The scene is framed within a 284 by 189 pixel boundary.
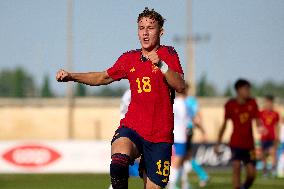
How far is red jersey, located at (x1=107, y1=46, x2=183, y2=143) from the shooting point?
10477 millimetres

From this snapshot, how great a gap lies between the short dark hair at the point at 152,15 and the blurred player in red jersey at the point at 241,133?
23.4 ft

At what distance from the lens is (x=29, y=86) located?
182 ft

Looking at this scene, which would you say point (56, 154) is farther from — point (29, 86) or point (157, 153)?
point (29, 86)

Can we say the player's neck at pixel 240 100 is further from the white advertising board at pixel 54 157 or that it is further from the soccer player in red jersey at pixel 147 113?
the white advertising board at pixel 54 157

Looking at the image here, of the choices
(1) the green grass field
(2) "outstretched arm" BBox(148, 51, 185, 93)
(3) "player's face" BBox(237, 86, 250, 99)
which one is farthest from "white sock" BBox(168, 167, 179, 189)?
(2) "outstretched arm" BBox(148, 51, 185, 93)

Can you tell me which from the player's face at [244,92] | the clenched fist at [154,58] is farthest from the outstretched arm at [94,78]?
Result: the player's face at [244,92]

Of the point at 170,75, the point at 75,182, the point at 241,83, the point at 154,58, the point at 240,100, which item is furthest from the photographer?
the point at 75,182

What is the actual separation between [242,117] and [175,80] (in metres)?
7.71

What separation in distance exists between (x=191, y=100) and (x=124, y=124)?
10.7 m

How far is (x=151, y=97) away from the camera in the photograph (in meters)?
10.5

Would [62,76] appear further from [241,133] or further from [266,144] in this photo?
[266,144]

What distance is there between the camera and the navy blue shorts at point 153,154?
10.6 m

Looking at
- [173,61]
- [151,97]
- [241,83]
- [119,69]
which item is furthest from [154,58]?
[241,83]

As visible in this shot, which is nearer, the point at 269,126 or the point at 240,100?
the point at 240,100
